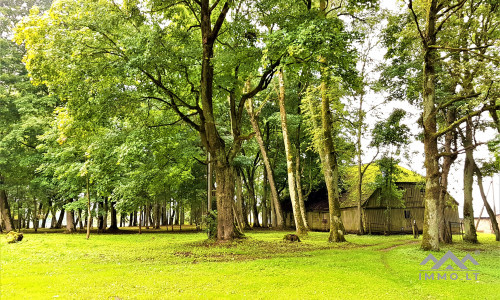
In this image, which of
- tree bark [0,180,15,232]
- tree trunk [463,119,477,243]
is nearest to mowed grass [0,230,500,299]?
tree trunk [463,119,477,243]

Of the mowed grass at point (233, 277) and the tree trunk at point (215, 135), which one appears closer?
the mowed grass at point (233, 277)

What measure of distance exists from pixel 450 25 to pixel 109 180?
25300mm

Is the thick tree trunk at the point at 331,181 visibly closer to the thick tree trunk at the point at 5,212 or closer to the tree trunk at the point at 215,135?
the tree trunk at the point at 215,135

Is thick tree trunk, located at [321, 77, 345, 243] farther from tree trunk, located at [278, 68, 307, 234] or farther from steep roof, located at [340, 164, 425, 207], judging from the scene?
steep roof, located at [340, 164, 425, 207]

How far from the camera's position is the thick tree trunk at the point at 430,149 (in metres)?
14.1

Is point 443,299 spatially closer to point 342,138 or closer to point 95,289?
point 95,289

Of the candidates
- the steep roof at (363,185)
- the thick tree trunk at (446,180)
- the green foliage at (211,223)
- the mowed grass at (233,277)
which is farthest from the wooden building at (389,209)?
the mowed grass at (233,277)

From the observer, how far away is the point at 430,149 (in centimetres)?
1484

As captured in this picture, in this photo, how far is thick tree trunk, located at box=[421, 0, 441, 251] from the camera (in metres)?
14.1

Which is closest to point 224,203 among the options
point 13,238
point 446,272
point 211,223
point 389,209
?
point 211,223

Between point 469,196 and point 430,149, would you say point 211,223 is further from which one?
point 469,196

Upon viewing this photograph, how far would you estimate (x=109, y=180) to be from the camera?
2530cm

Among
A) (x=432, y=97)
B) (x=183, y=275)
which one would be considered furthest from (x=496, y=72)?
(x=183, y=275)

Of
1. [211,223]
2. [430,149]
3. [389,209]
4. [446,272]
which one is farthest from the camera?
[389,209]
